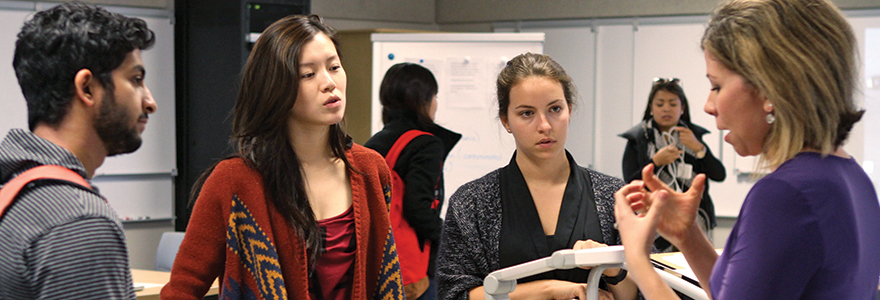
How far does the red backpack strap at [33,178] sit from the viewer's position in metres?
0.84

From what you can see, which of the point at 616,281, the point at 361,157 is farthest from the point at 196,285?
the point at 616,281

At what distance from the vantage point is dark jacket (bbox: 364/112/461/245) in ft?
8.91

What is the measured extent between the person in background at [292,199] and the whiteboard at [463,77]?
2.94 m

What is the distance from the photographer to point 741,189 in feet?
16.5

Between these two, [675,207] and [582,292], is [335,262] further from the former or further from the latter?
[675,207]

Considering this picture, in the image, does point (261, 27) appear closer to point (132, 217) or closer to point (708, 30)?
point (132, 217)

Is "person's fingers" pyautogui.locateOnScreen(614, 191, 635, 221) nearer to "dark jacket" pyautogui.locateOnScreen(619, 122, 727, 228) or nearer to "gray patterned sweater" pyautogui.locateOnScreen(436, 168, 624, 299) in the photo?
"gray patterned sweater" pyautogui.locateOnScreen(436, 168, 624, 299)

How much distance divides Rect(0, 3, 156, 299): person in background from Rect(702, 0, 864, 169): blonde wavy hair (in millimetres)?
851

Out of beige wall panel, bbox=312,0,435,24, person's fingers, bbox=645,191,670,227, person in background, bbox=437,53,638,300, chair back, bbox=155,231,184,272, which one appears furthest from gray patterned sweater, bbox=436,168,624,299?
beige wall panel, bbox=312,0,435,24

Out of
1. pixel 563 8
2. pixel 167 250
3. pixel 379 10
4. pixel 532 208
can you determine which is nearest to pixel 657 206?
pixel 532 208

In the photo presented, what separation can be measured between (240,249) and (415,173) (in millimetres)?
1363

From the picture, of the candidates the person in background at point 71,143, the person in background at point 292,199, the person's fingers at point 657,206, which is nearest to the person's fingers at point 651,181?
the person's fingers at point 657,206

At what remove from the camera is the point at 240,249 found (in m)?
1.41

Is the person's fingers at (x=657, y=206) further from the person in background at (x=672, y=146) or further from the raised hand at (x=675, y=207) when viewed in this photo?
the person in background at (x=672, y=146)
